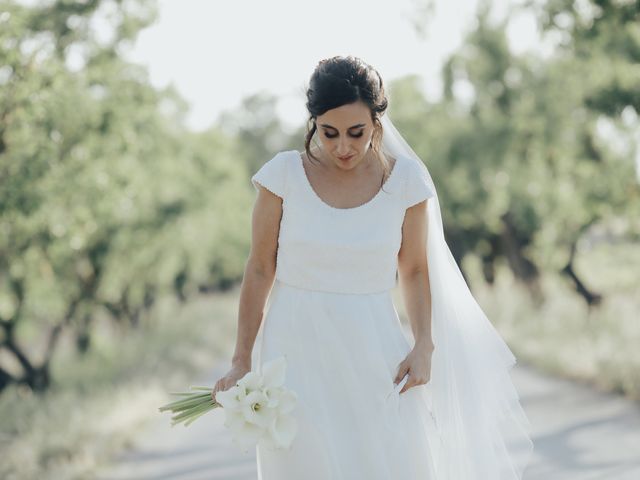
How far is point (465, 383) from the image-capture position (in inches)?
143

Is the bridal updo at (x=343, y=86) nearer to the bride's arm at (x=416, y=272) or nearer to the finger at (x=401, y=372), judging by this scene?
the bride's arm at (x=416, y=272)

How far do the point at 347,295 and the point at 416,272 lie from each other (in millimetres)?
314

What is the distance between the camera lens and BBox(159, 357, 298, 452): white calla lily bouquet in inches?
116

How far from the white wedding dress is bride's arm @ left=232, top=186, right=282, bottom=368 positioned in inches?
1.8

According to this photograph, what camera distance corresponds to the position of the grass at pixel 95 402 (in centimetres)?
922

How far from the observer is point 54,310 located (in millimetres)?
13508

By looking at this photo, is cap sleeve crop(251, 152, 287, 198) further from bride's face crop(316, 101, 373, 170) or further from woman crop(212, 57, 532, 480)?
bride's face crop(316, 101, 373, 170)

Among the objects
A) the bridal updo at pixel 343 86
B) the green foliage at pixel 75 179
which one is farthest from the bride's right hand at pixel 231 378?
the green foliage at pixel 75 179

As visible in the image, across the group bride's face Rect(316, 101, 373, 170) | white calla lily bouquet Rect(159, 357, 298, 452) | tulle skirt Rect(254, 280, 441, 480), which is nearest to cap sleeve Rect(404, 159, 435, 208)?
bride's face Rect(316, 101, 373, 170)

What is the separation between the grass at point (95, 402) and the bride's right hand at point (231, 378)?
5.32 metres

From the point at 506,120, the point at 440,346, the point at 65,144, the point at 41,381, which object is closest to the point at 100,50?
the point at 65,144

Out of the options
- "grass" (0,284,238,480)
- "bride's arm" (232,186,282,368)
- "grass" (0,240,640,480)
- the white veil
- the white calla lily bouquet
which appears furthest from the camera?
"grass" (0,240,640,480)

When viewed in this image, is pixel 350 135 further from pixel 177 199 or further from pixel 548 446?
pixel 177 199

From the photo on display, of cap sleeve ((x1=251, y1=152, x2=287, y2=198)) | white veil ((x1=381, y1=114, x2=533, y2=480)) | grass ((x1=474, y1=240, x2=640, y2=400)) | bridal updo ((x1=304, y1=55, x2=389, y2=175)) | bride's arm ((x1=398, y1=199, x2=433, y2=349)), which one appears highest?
bridal updo ((x1=304, y1=55, x2=389, y2=175))
